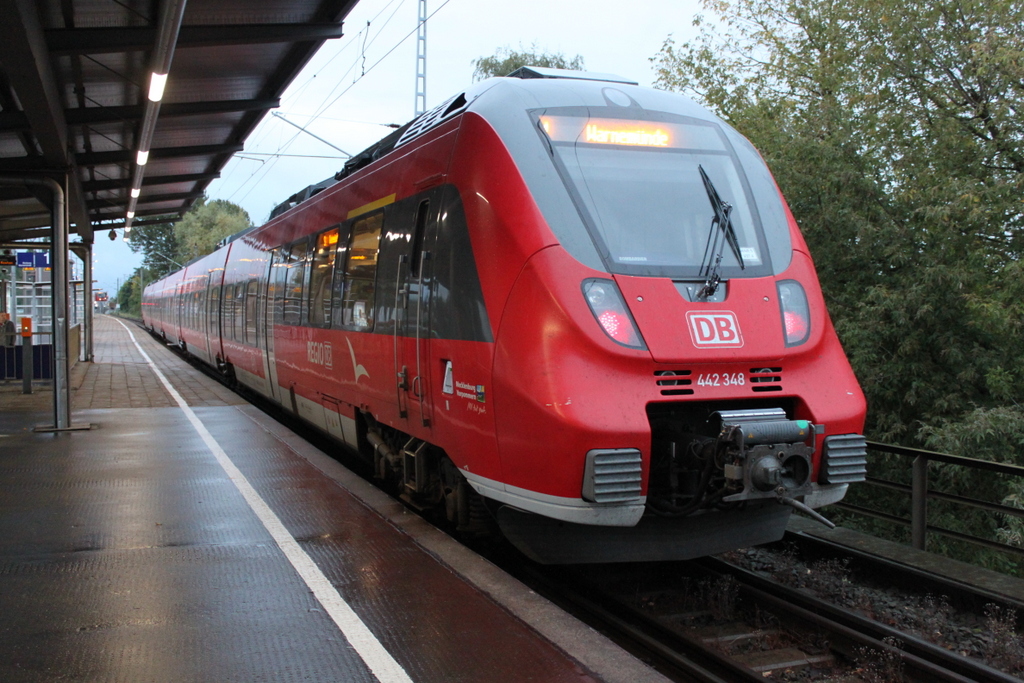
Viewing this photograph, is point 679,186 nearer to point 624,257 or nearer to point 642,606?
point 624,257

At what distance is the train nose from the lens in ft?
16.0

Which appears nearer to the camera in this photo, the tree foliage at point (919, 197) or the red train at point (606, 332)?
the red train at point (606, 332)

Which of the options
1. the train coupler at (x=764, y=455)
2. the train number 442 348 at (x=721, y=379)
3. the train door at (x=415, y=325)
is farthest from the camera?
the train door at (x=415, y=325)

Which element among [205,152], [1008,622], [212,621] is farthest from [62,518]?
[205,152]

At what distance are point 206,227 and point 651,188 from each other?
264 ft

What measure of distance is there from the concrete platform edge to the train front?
39 cm

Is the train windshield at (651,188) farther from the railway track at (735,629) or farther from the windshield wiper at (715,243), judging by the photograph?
the railway track at (735,629)

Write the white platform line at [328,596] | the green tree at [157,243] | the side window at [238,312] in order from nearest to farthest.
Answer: the white platform line at [328,596]
the side window at [238,312]
the green tree at [157,243]

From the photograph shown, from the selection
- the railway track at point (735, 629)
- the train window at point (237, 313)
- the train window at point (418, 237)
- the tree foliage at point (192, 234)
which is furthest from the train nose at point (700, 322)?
the tree foliage at point (192, 234)

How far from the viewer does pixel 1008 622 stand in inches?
212

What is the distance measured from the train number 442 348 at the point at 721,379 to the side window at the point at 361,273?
3276mm

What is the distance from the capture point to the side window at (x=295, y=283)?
10.2 meters

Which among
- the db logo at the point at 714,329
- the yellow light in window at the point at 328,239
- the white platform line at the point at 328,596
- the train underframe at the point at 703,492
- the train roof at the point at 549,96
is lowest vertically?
the white platform line at the point at 328,596

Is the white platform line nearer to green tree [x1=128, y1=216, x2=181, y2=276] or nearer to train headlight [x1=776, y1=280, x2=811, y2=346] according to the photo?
train headlight [x1=776, y1=280, x2=811, y2=346]
